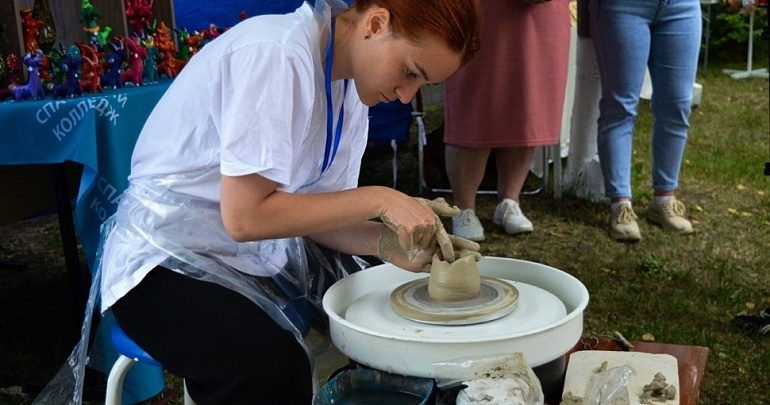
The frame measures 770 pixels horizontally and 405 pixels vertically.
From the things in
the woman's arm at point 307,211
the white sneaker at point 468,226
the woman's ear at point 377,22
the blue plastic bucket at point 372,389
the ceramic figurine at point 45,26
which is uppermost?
the woman's ear at point 377,22

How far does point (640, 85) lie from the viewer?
3.64 meters

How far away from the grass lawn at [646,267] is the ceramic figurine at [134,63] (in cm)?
90

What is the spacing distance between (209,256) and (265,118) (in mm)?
334

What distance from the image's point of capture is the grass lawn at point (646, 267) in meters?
2.72

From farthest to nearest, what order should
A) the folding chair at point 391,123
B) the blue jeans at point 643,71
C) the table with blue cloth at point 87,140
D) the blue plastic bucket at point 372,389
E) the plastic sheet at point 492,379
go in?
the folding chair at point 391,123 → the blue jeans at point 643,71 → the table with blue cloth at point 87,140 → the blue plastic bucket at point 372,389 → the plastic sheet at point 492,379

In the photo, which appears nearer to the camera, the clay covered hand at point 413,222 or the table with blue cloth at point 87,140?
the clay covered hand at point 413,222

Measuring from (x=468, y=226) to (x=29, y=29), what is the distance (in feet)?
6.50

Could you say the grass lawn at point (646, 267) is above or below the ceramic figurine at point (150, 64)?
below

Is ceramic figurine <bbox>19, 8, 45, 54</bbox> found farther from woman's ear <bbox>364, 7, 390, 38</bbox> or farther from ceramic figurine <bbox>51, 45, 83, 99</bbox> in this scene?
woman's ear <bbox>364, 7, 390, 38</bbox>

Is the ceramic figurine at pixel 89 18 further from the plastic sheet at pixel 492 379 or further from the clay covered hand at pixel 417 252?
the plastic sheet at pixel 492 379

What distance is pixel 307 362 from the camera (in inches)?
60.7

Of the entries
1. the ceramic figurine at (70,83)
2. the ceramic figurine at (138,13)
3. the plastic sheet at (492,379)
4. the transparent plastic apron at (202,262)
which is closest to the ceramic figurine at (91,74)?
the ceramic figurine at (70,83)

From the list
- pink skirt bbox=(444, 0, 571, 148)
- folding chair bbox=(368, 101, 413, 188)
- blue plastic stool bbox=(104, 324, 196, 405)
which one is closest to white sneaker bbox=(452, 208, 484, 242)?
pink skirt bbox=(444, 0, 571, 148)

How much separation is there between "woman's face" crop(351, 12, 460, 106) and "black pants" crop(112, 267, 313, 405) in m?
0.45
